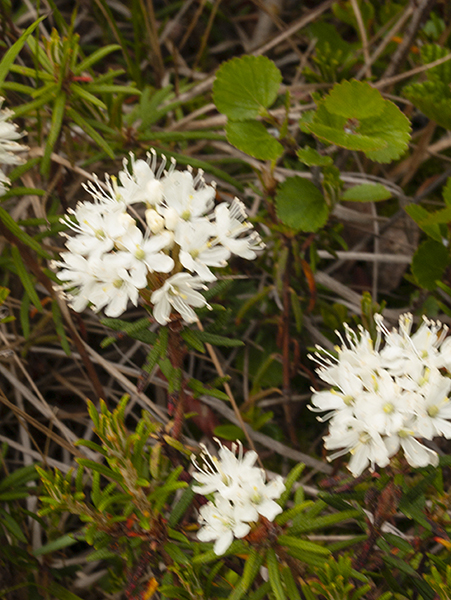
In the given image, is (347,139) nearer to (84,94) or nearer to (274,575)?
(84,94)

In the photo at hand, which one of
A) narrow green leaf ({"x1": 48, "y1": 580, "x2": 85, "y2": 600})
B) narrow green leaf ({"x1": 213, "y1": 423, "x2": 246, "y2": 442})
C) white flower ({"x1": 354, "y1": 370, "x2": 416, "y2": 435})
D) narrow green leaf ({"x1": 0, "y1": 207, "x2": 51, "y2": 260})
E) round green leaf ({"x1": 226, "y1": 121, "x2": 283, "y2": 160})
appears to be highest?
round green leaf ({"x1": 226, "y1": 121, "x2": 283, "y2": 160})

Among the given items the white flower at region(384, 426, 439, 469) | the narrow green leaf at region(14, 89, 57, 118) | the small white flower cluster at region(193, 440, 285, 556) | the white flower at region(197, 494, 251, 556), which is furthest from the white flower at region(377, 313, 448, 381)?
the narrow green leaf at region(14, 89, 57, 118)

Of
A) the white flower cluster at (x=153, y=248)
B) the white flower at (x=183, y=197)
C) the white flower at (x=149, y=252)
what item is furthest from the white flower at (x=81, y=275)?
the white flower at (x=183, y=197)

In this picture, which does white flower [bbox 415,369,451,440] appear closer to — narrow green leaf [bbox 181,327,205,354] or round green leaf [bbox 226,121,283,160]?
narrow green leaf [bbox 181,327,205,354]

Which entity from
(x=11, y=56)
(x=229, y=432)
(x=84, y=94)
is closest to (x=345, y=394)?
(x=229, y=432)

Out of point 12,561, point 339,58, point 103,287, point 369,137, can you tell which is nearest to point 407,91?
→ point 369,137
